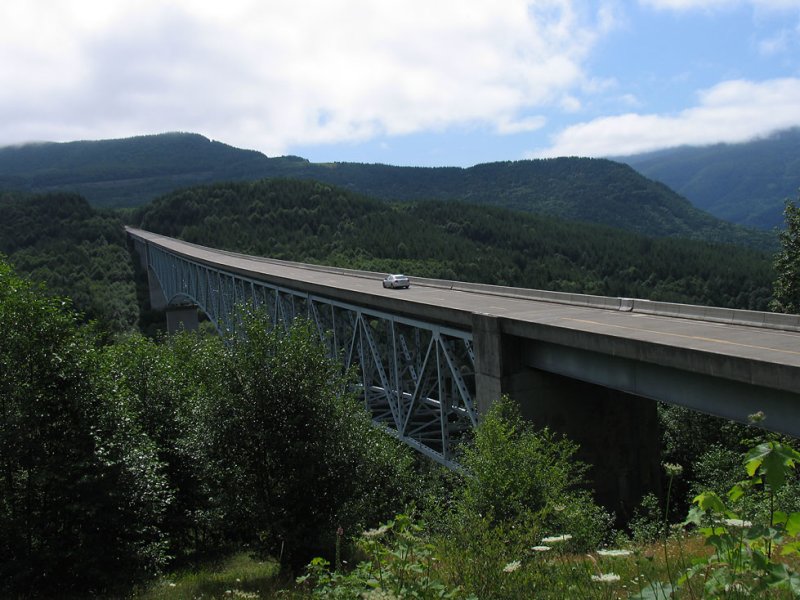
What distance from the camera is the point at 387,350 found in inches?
1249

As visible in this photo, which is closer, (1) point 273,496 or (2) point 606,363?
(1) point 273,496

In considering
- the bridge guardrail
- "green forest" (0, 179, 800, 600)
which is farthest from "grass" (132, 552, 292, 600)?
the bridge guardrail


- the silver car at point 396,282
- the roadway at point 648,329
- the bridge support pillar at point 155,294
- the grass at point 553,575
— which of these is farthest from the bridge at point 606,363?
the bridge support pillar at point 155,294

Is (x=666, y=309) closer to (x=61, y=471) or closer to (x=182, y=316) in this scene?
(x=61, y=471)

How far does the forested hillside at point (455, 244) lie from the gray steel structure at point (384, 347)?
120ft

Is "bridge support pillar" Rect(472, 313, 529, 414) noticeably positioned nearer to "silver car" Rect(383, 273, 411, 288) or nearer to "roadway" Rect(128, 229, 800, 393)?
"roadway" Rect(128, 229, 800, 393)

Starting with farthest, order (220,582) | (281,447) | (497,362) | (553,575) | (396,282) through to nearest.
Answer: (396,282)
(497,362)
(281,447)
(220,582)
(553,575)

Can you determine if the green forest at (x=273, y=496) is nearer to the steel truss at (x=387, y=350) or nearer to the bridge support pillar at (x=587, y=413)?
the bridge support pillar at (x=587, y=413)

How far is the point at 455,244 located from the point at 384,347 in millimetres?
76772

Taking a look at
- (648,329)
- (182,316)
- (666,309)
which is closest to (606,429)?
(666,309)

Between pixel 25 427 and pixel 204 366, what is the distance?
4416 mm

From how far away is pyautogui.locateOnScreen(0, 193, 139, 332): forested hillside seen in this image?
9481 centimetres

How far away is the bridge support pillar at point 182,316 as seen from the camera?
85688 millimetres

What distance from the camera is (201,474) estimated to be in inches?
607
